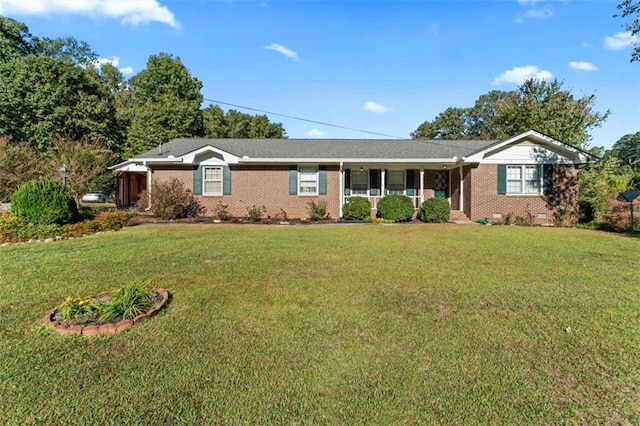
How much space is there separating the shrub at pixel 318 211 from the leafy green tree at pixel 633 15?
39.3 feet

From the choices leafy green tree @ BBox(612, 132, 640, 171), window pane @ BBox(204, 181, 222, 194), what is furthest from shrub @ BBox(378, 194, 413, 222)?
leafy green tree @ BBox(612, 132, 640, 171)

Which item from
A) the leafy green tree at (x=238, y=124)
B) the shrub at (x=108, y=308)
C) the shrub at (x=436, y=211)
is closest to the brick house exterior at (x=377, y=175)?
the shrub at (x=436, y=211)

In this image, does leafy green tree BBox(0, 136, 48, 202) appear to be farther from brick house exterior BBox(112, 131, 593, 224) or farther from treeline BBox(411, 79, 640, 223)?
treeline BBox(411, 79, 640, 223)

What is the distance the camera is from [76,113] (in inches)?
1111

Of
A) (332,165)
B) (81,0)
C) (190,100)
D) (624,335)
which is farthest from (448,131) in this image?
(624,335)

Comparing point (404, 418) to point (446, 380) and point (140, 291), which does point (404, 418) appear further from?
point (140, 291)

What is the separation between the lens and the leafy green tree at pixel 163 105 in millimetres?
31375

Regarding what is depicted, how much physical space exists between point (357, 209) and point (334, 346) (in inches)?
461

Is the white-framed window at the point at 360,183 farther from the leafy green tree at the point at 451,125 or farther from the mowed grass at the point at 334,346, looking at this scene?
the leafy green tree at the point at 451,125

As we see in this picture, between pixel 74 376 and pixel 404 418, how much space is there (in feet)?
8.44

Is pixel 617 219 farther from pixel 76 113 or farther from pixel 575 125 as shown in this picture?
pixel 76 113

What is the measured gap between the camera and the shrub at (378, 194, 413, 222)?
1446 centimetres

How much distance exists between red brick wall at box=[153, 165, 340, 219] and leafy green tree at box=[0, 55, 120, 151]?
719 inches

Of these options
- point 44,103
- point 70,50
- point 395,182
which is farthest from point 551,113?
point 70,50
